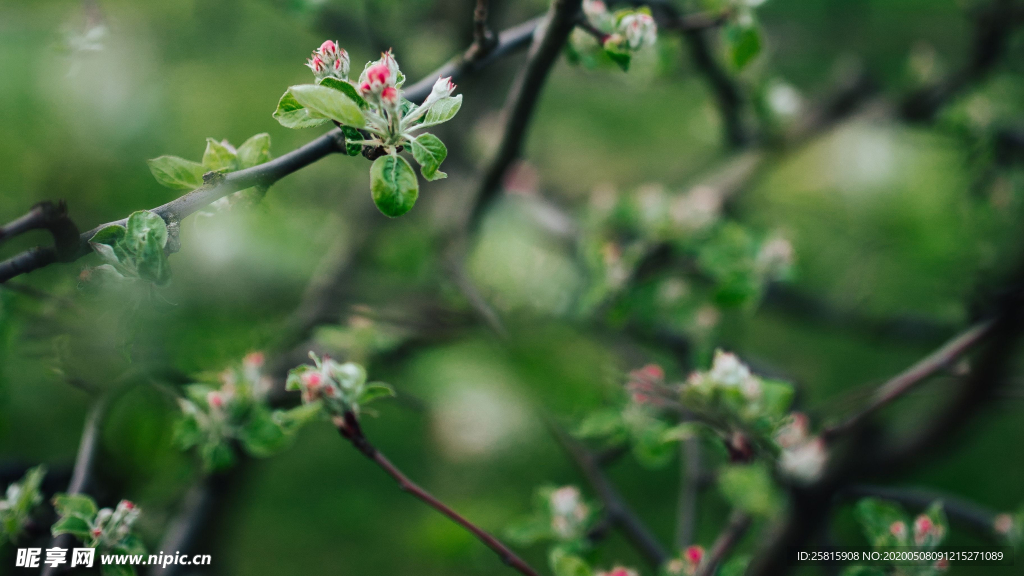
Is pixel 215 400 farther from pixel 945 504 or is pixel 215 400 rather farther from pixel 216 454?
pixel 945 504

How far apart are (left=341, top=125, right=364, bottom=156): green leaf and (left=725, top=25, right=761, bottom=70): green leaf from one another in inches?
30.9

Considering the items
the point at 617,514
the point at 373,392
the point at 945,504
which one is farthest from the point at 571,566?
the point at 945,504

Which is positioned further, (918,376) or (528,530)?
(528,530)

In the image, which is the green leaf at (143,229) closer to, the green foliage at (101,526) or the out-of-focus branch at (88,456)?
the green foliage at (101,526)

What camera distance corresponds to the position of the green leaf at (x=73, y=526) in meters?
0.82

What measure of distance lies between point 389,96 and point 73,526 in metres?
0.75

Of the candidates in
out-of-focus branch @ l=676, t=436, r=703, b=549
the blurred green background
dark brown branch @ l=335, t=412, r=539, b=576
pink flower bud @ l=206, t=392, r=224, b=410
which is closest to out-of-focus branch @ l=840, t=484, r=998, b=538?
the blurred green background

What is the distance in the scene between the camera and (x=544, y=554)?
278 centimetres

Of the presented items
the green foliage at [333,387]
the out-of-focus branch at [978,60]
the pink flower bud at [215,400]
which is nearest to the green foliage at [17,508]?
the pink flower bud at [215,400]

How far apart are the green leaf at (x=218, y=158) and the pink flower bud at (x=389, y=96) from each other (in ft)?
0.66

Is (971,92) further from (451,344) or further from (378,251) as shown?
(378,251)

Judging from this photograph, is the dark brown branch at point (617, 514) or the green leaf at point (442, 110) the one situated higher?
the green leaf at point (442, 110)

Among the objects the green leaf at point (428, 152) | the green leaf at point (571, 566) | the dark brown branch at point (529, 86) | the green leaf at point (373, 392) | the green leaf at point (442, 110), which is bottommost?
the green leaf at point (571, 566)

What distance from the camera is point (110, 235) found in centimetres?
63
